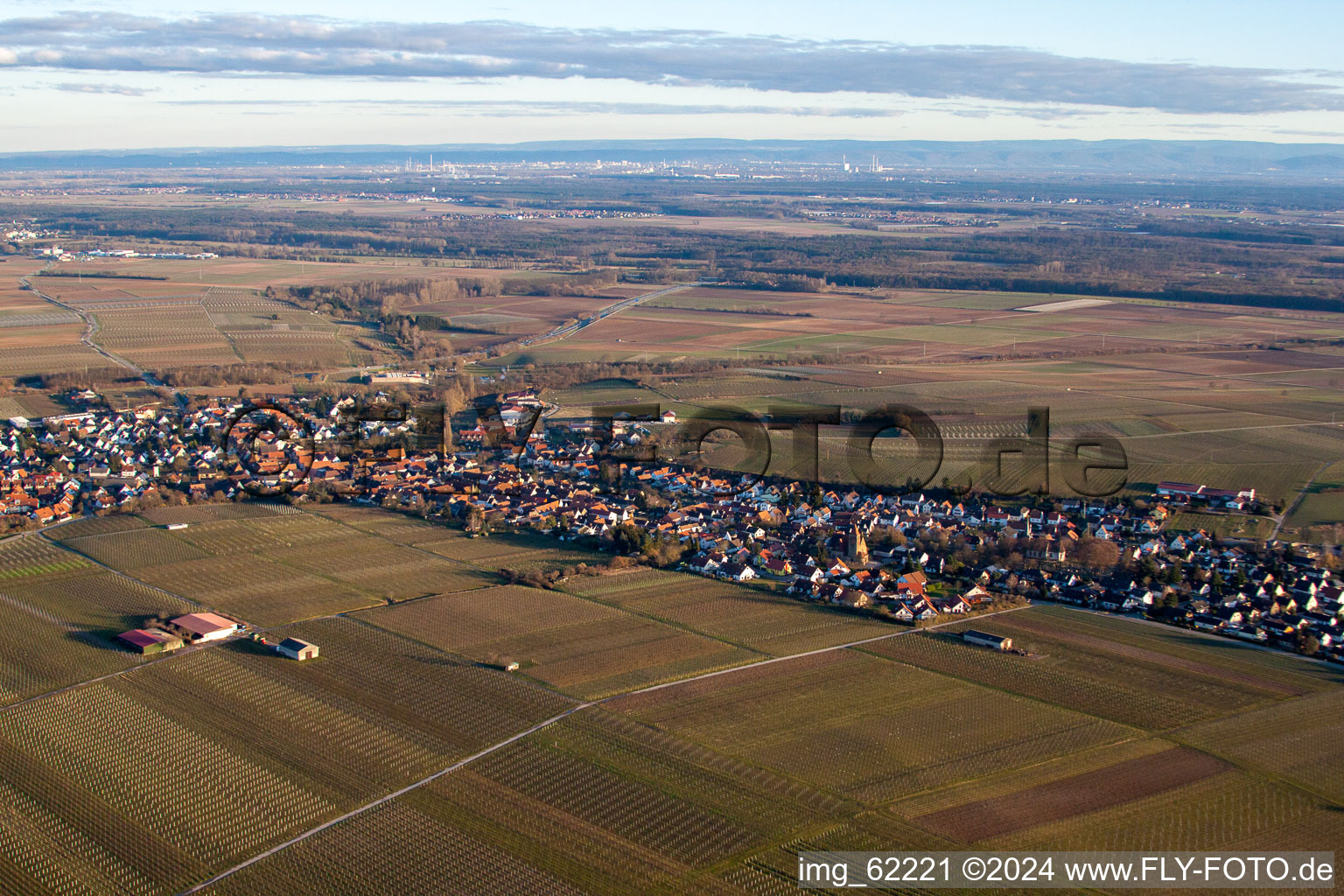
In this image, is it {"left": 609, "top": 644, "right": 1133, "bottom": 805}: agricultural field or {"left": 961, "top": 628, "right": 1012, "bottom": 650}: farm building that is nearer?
{"left": 609, "top": 644, "right": 1133, "bottom": 805}: agricultural field

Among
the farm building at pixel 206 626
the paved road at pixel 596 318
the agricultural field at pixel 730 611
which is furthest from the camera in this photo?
the paved road at pixel 596 318

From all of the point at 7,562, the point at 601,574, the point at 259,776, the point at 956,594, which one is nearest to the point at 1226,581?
the point at 956,594

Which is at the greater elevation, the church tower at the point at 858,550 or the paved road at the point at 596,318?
the paved road at the point at 596,318

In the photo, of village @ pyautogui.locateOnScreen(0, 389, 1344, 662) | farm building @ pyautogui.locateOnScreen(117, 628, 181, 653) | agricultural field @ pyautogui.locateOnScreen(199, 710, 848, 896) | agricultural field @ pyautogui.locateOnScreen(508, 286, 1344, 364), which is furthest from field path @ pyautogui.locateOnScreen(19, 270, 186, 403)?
agricultural field @ pyautogui.locateOnScreen(199, 710, 848, 896)

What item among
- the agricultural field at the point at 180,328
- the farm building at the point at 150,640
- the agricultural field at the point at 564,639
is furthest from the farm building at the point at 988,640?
the agricultural field at the point at 180,328

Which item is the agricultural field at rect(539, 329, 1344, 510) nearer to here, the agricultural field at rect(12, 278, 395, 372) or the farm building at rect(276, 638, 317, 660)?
the agricultural field at rect(12, 278, 395, 372)

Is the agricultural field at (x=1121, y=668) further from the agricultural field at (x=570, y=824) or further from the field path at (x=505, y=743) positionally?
the agricultural field at (x=570, y=824)

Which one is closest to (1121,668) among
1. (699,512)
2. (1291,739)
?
(1291,739)
